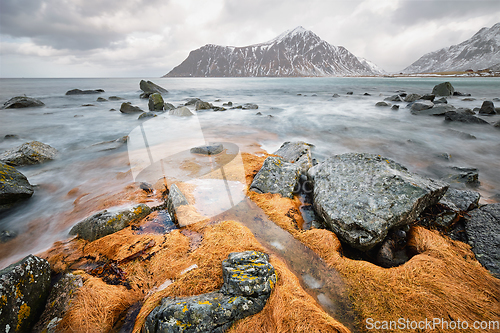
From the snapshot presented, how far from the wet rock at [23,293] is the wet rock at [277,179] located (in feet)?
12.7

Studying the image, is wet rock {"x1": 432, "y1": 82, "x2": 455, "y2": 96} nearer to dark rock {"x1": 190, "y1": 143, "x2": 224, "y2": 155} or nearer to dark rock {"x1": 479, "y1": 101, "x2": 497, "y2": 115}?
dark rock {"x1": 479, "y1": 101, "x2": 497, "y2": 115}

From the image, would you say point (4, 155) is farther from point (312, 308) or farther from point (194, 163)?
point (312, 308)

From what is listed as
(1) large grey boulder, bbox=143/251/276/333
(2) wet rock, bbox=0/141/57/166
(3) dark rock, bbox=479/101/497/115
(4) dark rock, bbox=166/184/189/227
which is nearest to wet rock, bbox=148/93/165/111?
(2) wet rock, bbox=0/141/57/166

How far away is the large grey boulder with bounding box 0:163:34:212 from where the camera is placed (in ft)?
15.9

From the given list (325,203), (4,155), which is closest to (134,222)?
(325,203)

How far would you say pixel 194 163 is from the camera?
6.86 meters

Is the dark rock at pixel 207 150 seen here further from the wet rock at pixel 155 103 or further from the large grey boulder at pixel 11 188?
the wet rock at pixel 155 103

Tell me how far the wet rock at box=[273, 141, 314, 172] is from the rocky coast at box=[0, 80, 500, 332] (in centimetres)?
45

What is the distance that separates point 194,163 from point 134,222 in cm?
310

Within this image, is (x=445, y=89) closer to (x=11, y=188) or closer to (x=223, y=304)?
(x=223, y=304)

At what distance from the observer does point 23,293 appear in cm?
238

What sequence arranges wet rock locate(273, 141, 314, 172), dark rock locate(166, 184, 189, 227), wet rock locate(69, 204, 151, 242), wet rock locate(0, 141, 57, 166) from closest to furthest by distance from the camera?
wet rock locate(69, 204, 151, 242) → dark rock locate(166, 184, 189, 227) → wet rock locate(273, 141, 314, 172) → wet rock locate(0, 141, 57, 166)

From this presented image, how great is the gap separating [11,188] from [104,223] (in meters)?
3.50

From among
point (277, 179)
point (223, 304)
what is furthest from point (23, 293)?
point (277, 179)
